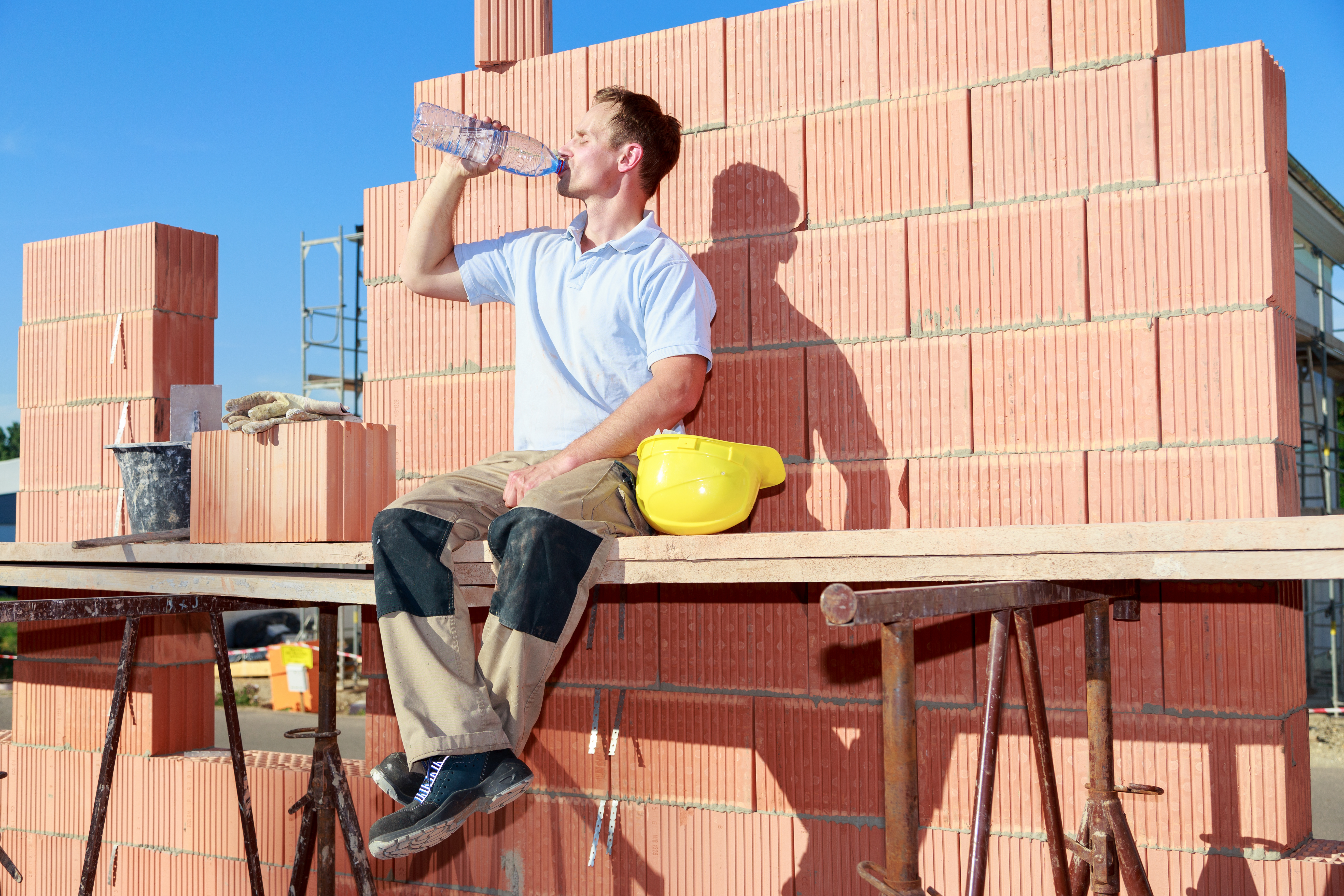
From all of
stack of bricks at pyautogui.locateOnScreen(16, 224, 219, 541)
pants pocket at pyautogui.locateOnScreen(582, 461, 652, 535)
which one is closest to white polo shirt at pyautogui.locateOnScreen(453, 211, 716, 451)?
pants pocket at pyautogui.locateOnScreen(582, 461, 652, 535)

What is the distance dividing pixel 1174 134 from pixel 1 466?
2264cm

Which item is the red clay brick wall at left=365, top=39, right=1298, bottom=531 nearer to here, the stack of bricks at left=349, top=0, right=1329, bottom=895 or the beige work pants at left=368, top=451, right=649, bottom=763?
the stack of bricks at left=349, top=0, right=1329, bottom=895

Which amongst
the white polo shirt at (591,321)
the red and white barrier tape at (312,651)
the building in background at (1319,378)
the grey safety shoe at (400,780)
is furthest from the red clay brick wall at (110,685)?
the red and white barrier tape at (312,651)

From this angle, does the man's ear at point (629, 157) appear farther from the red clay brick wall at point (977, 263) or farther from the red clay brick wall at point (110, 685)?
the red clay brick wall at point (110, 685)

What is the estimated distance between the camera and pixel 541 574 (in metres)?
2.57

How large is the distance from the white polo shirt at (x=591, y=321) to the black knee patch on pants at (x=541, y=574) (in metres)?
0.79

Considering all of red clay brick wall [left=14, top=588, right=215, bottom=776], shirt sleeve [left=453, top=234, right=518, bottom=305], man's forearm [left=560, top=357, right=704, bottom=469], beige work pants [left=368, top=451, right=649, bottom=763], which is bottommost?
red clay brick wall [left=14, top=588, right=215, bottom=776]

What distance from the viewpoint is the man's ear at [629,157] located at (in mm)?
3529

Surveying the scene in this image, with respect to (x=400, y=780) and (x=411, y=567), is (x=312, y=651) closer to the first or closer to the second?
(x=411, y=567)

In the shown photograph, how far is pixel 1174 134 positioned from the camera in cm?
321

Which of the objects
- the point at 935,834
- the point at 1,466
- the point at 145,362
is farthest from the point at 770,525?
the point at 1,466

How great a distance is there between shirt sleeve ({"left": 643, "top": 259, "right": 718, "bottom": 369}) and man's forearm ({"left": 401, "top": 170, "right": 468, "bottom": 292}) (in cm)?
77

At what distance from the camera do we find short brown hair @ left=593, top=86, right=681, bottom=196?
3.53m

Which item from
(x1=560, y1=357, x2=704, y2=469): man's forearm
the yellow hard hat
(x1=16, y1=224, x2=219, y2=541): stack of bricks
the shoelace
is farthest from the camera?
(x1=16, y1=224, x2=219, y2=541): stack of bricks
